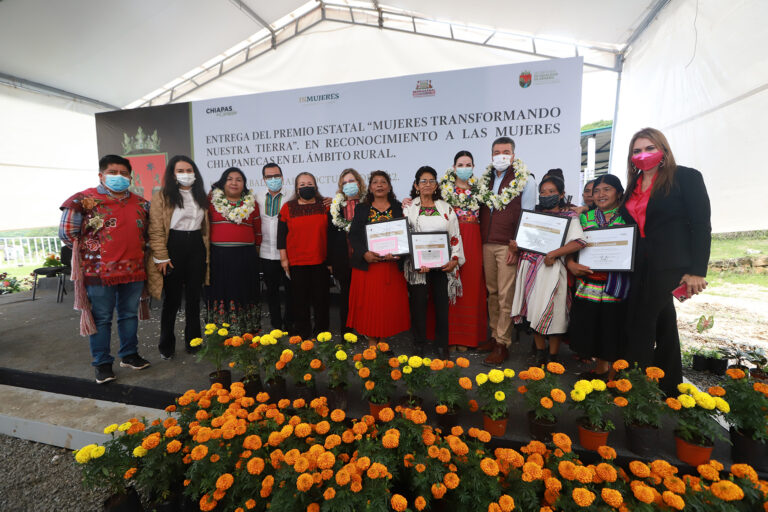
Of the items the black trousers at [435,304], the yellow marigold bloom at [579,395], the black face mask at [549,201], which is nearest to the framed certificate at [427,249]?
the black trousers at [435,304]

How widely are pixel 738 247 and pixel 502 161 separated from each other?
7.75 m

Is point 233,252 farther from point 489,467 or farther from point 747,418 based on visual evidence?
point 747,418

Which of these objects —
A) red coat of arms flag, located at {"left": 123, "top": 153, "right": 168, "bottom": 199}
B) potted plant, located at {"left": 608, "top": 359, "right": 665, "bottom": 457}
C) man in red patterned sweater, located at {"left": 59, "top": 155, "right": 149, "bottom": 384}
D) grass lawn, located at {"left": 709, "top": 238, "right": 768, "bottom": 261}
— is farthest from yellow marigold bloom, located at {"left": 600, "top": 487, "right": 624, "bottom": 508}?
grass lawn, located at {"left": 709, "top": 238, "right": 768, "bottom": 261}

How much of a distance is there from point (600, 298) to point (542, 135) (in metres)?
2.44

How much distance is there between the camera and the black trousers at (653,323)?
2.19m

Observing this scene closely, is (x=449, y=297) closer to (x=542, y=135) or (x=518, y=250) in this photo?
(x=518, y=250)

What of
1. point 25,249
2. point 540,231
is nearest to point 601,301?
point 540,231

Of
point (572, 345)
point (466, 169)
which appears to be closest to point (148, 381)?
point (466, 169)

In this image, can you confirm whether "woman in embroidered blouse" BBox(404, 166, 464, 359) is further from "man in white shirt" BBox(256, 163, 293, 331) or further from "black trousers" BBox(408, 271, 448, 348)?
"man in white shirt" BBox(256, 163, 293, 331)

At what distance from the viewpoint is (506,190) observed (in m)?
2.90

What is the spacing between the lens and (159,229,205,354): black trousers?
307cm

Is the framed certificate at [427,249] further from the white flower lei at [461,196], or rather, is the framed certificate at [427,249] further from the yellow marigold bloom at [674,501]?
the yellow marigold bloom at [674,501]

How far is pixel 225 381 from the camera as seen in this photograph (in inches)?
96.1

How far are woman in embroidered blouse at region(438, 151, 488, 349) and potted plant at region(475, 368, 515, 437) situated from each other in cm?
130
